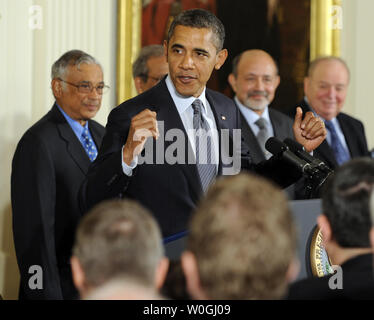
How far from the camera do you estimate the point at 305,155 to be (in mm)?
2807

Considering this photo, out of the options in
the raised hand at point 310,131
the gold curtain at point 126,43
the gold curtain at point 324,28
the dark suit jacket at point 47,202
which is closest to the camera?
the raised hand at point 310,131

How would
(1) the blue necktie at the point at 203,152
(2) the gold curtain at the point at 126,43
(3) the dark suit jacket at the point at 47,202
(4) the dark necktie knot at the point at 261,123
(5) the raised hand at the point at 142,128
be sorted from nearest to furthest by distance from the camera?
(5) the raised hand at the point at 142,128 → (1) the blue necktie at the point at 203,152 → (3) the dark suit jacket at the point at 47,202 → (4) the dark necktie knot at the point at 261,123 → (2) the gold curtain at the point at 126,43

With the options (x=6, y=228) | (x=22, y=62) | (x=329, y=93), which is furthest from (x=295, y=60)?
(x=6, y=228)

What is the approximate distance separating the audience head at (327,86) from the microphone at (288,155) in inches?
90.5

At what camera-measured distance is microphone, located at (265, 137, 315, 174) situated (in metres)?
2.74

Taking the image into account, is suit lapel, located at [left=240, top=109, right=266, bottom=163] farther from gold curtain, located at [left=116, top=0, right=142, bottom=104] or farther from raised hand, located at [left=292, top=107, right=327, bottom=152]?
raised hand, located at [left=292, top=107, right=327, bottom=152]

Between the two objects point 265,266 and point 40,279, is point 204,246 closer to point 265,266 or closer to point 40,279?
point 265,266

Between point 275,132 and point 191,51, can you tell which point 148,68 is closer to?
point 275,132

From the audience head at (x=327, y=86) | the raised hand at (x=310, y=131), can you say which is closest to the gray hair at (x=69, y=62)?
the raised hand at (x=310, y=131)

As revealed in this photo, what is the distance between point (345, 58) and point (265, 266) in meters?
4.84

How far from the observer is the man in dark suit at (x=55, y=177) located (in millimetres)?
3633

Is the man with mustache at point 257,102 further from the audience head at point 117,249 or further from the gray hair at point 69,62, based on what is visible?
the audience head at point 117,249

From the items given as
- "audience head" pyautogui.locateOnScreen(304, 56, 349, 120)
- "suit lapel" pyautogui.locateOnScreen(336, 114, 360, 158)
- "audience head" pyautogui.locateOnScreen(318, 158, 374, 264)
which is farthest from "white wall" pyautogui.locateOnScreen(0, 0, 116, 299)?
"audience head" pyautogui.locateOnScreen(318, 158, 374, 264)
